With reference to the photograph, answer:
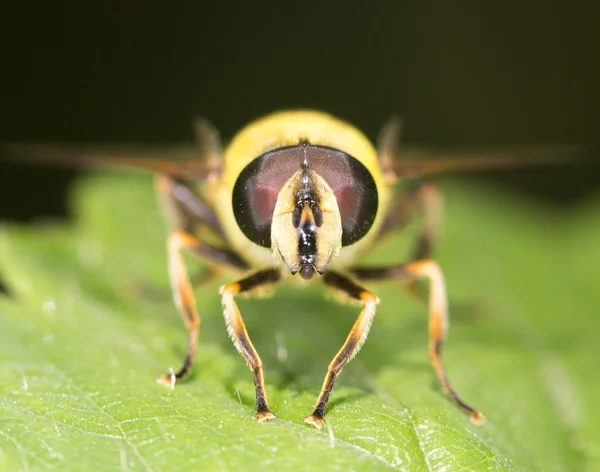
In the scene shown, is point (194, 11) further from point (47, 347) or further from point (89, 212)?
point (47, 347)

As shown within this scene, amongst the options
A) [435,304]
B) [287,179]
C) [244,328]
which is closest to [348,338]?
[244,328]

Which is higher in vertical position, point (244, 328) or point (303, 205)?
point (303, 205)

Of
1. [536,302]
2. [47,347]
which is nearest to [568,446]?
[536,302]

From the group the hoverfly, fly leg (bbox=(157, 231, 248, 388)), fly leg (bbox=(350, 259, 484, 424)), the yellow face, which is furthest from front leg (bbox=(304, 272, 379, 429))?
fly leg (bbox=(157, 231, 248, 388))

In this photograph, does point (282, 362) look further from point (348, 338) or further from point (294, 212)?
point (294, 212)

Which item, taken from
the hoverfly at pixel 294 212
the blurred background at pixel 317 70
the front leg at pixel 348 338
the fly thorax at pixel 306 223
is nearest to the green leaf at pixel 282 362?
the front leg at pixel 348 338

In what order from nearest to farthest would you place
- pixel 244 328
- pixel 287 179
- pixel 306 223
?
pixel 306 223
pixel 287 179
pixel 244 328

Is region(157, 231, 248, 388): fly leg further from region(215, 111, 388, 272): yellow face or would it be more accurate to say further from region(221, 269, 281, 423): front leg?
region(221, 269, 281, 423): front leg

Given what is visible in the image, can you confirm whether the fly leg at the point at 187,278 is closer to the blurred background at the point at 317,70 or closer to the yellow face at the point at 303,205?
the yellow face at the point at 303,205
